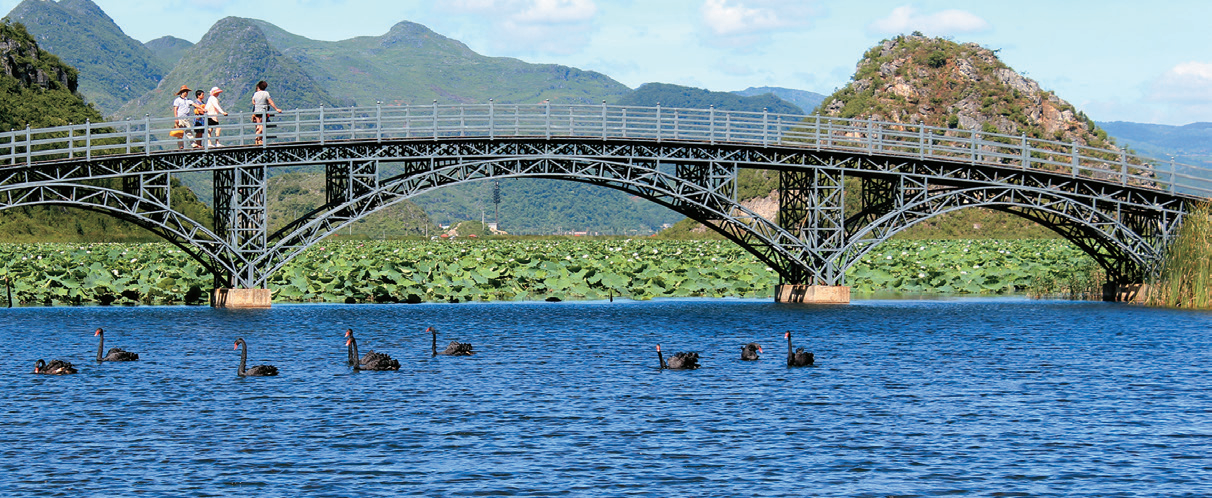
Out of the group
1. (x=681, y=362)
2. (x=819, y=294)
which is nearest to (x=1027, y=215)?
(x=819, y=294)

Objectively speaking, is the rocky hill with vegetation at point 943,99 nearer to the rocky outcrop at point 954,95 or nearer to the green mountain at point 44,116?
the rocky outcrop at point 954,95

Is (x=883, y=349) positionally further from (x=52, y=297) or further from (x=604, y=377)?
(x=52, y=297)

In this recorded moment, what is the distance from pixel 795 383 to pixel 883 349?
7489 mm

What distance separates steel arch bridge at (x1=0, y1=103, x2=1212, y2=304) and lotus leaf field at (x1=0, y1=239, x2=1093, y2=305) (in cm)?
274

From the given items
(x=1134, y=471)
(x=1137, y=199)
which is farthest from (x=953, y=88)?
(x=1134, y=471)

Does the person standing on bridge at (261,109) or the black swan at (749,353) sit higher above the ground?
the person standing on bridge at (261,109)

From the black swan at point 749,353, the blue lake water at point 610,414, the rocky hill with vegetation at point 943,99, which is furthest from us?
the rocky hill with vegetation at point 943,99

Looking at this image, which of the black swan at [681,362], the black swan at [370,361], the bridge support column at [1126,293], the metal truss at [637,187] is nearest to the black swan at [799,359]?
the black swan at [681,362]

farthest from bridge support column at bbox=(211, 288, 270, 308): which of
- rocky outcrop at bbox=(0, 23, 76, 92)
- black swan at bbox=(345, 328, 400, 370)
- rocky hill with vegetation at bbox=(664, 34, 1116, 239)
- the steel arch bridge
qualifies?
rocky hill with vegetation at bbox=(664, 34, 1116, 239)

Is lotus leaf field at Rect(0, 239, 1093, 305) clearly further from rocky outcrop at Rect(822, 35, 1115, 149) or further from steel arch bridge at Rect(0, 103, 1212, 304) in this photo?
rocky outcrop at Rect(822, 35, 1115, 149)

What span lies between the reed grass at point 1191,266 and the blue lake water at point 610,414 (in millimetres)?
7389

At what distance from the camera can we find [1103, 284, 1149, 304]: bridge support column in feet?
173

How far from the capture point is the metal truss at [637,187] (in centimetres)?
4419

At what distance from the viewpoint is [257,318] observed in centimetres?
4103
